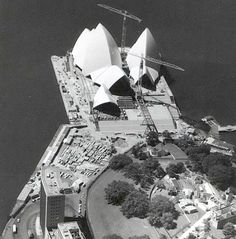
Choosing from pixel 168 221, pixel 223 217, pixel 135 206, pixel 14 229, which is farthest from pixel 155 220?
pixel 14 229

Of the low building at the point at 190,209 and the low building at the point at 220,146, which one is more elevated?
the low building at the point at 220,146

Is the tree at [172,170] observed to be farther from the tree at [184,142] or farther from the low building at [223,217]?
the low building at [223,217]

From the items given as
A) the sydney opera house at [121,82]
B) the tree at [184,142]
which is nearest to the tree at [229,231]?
the tree at [184,142]

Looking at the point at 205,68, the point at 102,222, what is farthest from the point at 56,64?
the point at 102,222

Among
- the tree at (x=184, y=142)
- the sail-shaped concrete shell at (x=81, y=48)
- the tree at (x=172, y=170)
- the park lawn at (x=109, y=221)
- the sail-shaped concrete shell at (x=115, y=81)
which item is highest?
the sail-shaped concrete shell at (x=81, y=48)

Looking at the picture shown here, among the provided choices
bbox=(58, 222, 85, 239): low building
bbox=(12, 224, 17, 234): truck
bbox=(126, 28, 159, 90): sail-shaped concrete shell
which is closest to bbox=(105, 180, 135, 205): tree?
bbox=(58, 222, 85, 239): low building

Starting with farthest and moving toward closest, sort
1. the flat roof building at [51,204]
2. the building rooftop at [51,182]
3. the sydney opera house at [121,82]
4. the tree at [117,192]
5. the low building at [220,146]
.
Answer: the sydney opera house at [121,82] → the low building at [220,146] → the tree at [117,192] → the building rooftop at [51,182] → the flat roof building at [51,204]

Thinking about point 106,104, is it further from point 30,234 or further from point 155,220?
point 30,234
